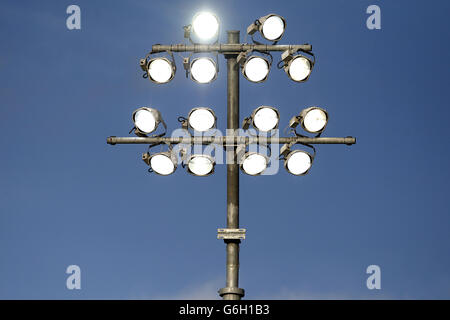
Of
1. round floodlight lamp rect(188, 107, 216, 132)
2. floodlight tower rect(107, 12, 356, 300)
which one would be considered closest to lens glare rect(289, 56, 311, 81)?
floodlight tower rect(107, 12, 356, 300)

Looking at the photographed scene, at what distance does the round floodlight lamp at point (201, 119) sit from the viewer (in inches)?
260

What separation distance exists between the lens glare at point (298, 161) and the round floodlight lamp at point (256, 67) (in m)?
1.15

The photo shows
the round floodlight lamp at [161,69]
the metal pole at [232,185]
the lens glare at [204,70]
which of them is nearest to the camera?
the metal pole at [232,185]

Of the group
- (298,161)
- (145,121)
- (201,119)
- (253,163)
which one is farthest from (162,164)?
(298,161)

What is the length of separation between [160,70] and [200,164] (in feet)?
4.78

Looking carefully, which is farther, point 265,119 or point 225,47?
point 225,47

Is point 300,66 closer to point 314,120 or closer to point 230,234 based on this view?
point 314,120

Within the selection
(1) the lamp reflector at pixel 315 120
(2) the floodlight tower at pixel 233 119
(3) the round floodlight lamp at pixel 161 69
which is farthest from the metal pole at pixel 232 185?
(1) the lamp reflector at pixel 315 120

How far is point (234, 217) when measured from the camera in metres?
6.58

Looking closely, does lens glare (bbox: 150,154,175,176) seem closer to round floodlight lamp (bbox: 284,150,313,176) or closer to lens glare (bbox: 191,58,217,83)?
lens glare (bbox: 191,58,217,83)

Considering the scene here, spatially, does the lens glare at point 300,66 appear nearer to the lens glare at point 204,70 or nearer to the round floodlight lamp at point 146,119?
the lens glare at point 204,70

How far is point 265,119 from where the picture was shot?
6.68m

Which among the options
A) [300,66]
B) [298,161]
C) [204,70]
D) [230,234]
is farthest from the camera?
[300,66]

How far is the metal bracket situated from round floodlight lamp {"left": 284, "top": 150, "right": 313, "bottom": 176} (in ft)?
3.29
